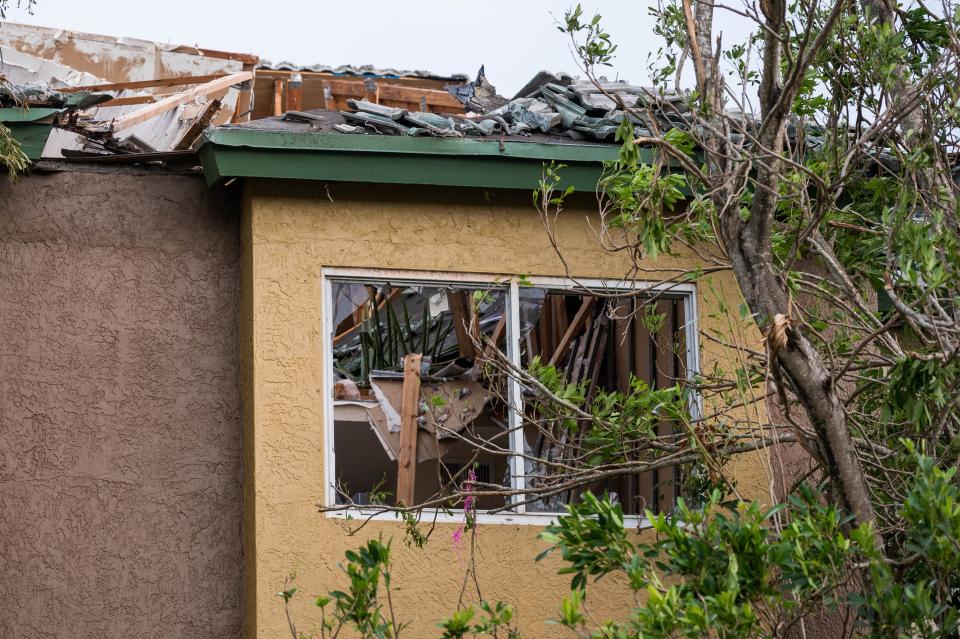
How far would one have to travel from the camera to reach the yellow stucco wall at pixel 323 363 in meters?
6.83

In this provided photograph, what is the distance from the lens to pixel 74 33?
13.0 meters

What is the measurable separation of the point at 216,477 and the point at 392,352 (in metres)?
3.63

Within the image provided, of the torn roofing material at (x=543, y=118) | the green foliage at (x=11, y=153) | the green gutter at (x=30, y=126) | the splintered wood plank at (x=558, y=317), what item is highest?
the torn roofing material at (x=543, y=118)

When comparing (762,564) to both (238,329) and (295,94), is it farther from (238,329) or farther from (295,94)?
(295,94)

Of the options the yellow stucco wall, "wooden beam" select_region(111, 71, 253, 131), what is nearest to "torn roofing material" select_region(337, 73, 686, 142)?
the yellow stucco wall

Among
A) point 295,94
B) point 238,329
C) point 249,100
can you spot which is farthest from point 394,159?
point 295,94

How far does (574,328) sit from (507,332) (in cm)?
215

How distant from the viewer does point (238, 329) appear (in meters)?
7.42

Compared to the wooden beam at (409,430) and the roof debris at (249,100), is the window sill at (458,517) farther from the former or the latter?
the roof debris at (249,100)

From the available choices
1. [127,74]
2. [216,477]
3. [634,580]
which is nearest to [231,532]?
[216,477]

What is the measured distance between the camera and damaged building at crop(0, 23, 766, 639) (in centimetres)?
688

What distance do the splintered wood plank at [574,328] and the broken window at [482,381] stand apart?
1 cm

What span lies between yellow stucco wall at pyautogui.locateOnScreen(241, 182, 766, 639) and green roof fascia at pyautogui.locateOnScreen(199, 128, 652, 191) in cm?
16

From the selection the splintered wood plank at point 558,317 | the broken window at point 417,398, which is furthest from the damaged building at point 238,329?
the splintered wood plank at point 558,317
